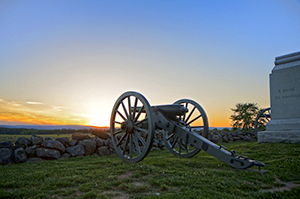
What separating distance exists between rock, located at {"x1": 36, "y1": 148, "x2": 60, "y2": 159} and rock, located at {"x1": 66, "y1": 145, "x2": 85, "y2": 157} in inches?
16.2

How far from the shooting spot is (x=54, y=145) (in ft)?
22.4

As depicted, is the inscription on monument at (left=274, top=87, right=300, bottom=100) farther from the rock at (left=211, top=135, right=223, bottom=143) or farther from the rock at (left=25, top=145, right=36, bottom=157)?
the rock at (left=25, top=145, right=36, bottom=157)

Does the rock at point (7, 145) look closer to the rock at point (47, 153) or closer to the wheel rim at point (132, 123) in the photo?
the rock at point (47, 153)

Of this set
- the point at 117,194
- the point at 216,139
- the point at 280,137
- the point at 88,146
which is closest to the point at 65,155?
the point at 88,146

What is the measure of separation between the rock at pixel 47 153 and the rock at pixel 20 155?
0.36m

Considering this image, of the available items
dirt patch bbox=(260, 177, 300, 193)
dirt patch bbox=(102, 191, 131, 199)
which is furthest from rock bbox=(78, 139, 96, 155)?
dirt patch bbox=(260, 177, 300, 193)

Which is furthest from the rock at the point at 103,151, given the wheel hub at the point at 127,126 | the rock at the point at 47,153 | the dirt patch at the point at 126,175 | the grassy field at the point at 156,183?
Result: the dirt patch at the point at 126,175

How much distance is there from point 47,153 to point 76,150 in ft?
3.07

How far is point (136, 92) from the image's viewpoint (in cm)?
564

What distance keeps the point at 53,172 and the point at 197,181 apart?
10.7ft

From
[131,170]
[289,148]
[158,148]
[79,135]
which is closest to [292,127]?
[289,148]

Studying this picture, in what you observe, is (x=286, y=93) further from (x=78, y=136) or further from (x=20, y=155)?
(x=20, y=155)

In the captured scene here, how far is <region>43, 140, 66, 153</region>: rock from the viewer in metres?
6.75

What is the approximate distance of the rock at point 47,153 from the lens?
21.2 feet
